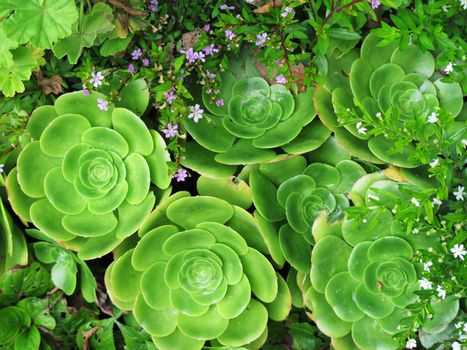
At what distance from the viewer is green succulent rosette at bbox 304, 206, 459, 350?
53.0 inches

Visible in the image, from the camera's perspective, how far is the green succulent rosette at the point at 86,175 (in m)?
1.40

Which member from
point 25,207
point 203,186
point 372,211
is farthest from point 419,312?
point 25,207

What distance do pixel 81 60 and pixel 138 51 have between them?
0.21m

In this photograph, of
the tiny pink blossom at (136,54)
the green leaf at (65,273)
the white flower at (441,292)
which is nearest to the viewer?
the white flower at (441,292)

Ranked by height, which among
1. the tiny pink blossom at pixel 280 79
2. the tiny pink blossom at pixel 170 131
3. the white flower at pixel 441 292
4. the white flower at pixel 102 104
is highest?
the tiny pink blossom at pixel 280 79

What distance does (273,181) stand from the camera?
1.46m

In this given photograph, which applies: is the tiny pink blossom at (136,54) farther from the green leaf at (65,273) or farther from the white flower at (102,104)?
the green leaf at (65,273)

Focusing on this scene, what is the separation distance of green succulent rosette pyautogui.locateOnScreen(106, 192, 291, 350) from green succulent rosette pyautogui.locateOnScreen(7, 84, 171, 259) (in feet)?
0.21

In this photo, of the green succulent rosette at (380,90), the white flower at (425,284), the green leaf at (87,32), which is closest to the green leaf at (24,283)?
the green leaf at (87,32)

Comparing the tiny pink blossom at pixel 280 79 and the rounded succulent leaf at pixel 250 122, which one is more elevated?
the tiny pink blossom at pixel 280 79

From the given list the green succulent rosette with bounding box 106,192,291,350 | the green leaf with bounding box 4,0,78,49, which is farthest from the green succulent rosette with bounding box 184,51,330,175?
the green leaf with bounding box 4,0,78,49

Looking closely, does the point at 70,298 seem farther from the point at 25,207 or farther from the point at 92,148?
the point at 92,148

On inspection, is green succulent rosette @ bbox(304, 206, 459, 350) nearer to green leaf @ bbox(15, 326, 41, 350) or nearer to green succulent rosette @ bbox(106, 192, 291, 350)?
green succulent rosette @ bbox(106, 192, 291, 350)

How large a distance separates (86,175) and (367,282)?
702 millimetres
